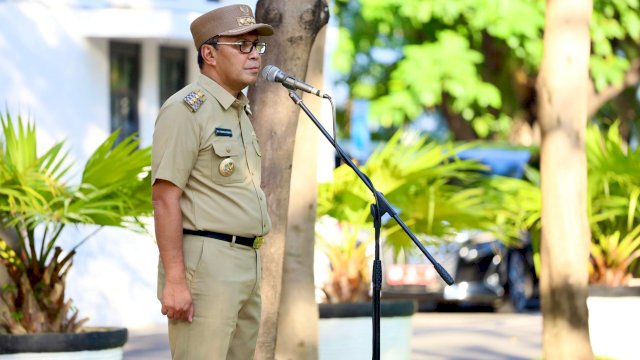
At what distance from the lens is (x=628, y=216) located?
11.5 m

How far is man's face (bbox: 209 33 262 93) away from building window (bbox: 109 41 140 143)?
11311 mm

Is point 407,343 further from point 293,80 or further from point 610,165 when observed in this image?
point 293,80

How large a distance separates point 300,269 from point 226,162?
3506mm

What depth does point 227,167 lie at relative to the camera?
17.6 feet

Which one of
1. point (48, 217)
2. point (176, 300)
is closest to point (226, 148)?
point (176, 300)

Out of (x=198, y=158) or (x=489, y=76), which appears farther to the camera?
(x=489, y=76)

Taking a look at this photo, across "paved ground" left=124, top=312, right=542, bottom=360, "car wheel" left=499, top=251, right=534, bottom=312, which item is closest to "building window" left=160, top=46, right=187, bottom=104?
"paved ground" left=124, top=312, right=542, bottom=360

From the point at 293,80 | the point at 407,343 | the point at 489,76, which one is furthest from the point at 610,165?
the point at 489,76

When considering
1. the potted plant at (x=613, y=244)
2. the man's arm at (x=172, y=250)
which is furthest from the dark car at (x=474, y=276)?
the man's arm at (x=172, y=250)

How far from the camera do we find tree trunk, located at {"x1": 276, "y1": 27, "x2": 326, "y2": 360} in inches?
346

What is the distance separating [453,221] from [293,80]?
5043 millimetres

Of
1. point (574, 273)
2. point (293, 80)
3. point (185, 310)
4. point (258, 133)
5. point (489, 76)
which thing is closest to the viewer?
point (185, 310)

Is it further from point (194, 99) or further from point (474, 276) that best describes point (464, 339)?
point (194, 99)

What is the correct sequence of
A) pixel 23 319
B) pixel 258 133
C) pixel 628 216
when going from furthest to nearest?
pixel 628 216 < pixel 23 319 < pixel 258 133
